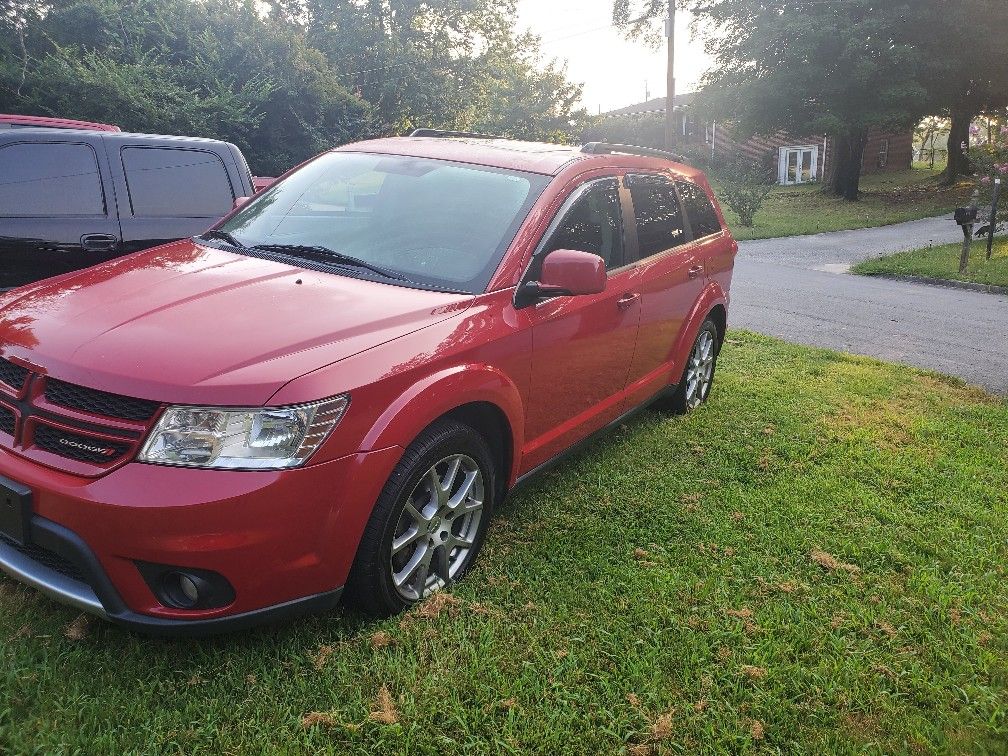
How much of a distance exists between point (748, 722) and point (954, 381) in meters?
5.42

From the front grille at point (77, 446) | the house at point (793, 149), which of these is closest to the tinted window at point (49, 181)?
the front grille at point (77, 446)

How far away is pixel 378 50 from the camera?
20.1m

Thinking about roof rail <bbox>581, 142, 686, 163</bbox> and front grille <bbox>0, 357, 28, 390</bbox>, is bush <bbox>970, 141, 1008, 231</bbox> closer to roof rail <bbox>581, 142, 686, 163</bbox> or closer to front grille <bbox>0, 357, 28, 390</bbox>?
roof rail <bbox>581, 142, 686, 163</bbox>

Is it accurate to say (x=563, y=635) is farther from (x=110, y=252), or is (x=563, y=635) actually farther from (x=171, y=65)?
(x=171, y=65)

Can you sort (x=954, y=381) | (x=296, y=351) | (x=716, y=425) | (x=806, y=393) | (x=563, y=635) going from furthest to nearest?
1. (x=954, y=381)
2. (x=806, y=393)
3. (x=716, y=425)
4. (x=563, y=635)
5. (x=296, y=351)

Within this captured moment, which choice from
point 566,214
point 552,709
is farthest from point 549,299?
point 552,709

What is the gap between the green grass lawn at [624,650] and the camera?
2.47m

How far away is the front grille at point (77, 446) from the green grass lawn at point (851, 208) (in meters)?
19.2

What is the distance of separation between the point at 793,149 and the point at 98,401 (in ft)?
153

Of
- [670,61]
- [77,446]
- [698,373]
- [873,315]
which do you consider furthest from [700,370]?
[670,61]

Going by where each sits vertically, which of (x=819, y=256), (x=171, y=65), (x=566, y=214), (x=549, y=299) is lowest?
(x=819, y=256)

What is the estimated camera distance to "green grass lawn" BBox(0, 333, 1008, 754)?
97.4 inches

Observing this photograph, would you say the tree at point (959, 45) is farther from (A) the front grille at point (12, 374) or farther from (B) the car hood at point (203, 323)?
(A) the front grille at point (12, 374)

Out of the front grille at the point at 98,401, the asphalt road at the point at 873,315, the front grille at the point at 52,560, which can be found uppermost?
the front grille at the point at 98,401
